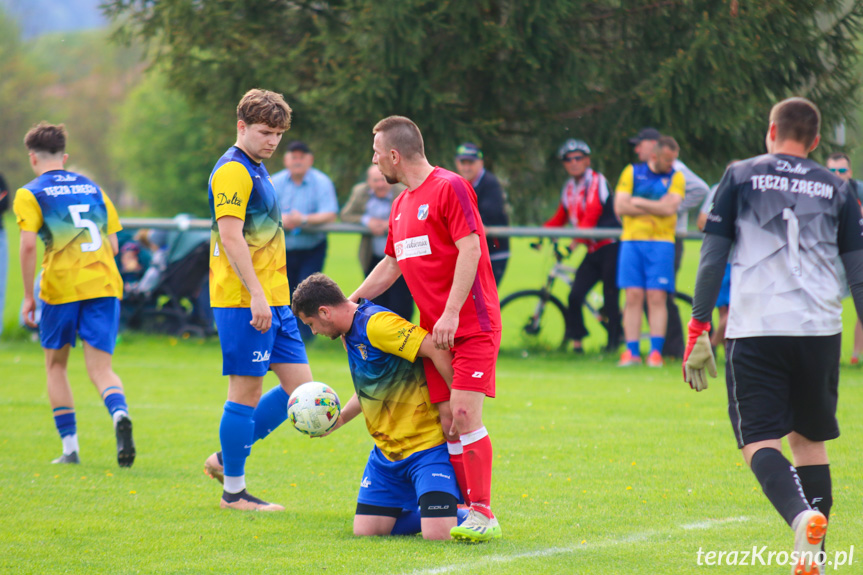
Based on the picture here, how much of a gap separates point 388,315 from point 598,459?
238 centimetres

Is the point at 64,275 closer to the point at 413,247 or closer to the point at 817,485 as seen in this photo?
the point at 413,247

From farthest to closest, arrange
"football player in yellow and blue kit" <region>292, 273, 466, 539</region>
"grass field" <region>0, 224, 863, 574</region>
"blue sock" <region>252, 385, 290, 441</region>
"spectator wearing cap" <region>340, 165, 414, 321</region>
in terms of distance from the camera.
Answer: "spectator wearing cap" <region>340, 165, 414, 321</region>, "blue sock" <region>252, 385, 290, 441</region>, "football player in yellow and blue kit" <region>292, 273, 466, 539</region>, "grass field" <region>0, 224, 863, 574</region>

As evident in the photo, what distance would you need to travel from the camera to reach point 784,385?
392 cm

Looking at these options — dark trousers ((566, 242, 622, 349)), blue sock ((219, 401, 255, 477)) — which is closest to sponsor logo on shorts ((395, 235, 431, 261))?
blue sock ((219, 401, 255, 477))

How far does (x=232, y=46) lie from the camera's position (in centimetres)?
1389

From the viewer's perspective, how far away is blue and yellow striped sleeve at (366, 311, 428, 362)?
4.70 m

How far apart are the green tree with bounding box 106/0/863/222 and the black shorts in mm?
8804

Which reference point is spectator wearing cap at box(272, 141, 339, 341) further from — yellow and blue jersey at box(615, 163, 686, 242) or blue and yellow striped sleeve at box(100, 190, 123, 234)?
blue and yellow striped sleeve at box(100, 190, 123, 234)

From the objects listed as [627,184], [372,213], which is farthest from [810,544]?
[372,213]

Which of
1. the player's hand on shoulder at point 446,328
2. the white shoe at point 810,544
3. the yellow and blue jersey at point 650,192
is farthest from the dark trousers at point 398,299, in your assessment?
the white shoe at point 810,544

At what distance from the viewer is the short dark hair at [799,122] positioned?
398 centimetres

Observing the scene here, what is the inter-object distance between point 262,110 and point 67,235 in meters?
2.40

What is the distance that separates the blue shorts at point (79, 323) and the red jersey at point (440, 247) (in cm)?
291

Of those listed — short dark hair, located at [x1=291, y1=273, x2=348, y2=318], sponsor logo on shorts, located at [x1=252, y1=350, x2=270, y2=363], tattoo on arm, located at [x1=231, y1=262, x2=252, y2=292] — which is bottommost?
sponsor logo on shorts, located at [x1=252, y1=350, x2=270, y2=363]
